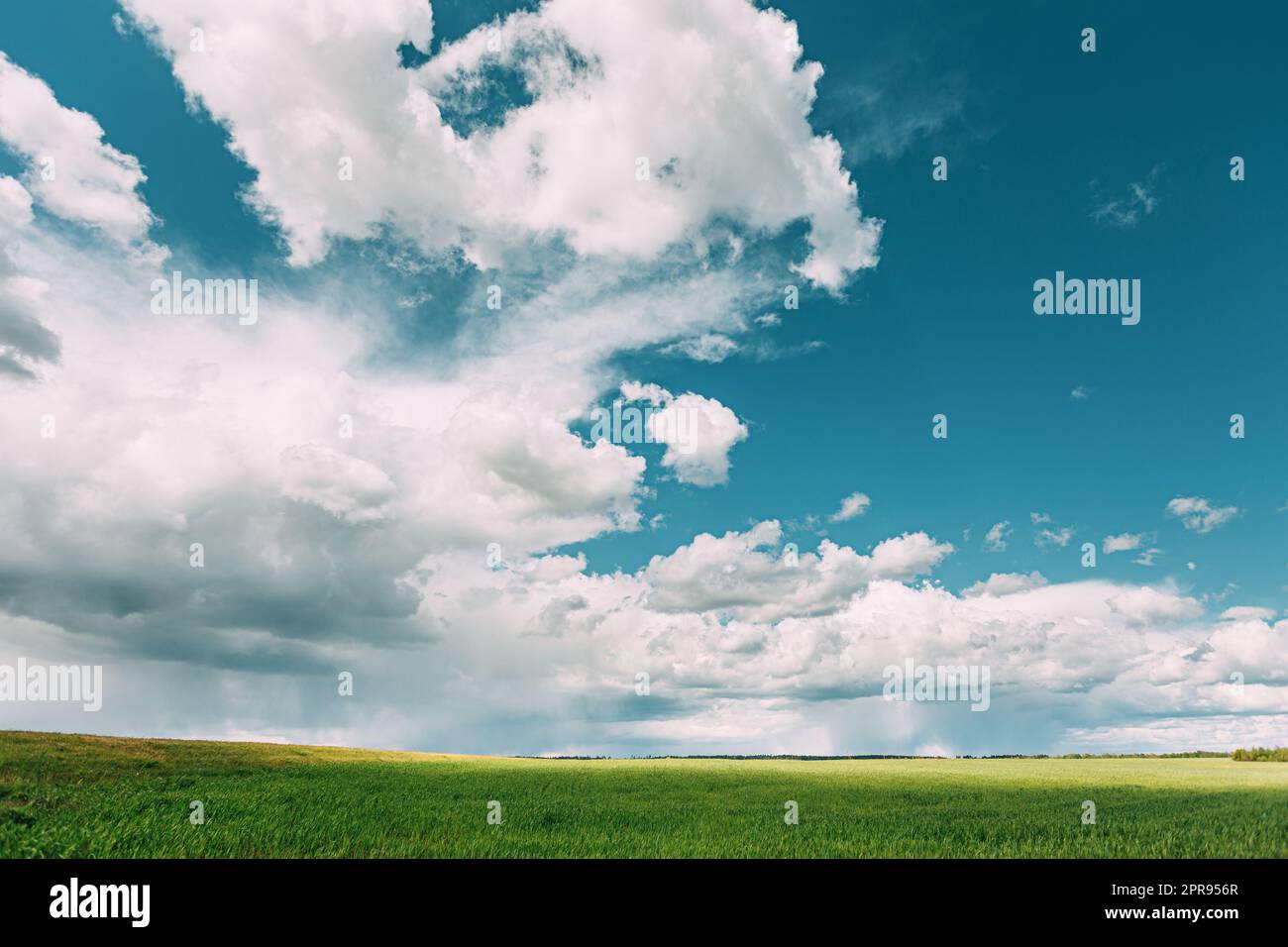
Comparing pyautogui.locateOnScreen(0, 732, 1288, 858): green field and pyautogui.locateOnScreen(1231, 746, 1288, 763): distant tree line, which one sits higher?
pyautogui.locateOnScreen(0, 732, 1288, 858): green field

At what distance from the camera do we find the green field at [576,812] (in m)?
19.2

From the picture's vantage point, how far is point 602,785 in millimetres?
37906

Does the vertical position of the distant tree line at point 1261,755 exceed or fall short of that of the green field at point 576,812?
it falls short

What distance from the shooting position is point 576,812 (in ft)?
88.0

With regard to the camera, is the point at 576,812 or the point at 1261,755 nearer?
the point at 576,812

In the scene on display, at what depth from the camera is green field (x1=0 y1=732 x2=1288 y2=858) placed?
19203 millimetres

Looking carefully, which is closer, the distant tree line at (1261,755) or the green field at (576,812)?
the green field at (576,812)
